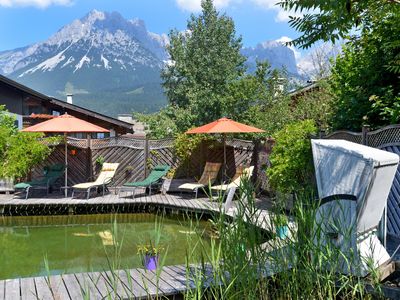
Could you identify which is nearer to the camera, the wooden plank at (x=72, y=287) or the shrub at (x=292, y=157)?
the wooden plank at (x=72, y=287)

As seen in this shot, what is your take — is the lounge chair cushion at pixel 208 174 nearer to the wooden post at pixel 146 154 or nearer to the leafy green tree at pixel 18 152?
the wooden post at pixel 146 154

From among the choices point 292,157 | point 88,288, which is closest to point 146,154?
point 292,157

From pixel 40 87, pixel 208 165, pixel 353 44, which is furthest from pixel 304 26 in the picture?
pixel 40 87

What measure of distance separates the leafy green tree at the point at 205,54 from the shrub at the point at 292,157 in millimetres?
13088

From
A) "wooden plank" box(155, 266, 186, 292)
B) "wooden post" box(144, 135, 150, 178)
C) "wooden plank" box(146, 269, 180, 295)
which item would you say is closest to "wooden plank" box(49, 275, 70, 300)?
"wooden plank" box(146, 269, 180, 295)

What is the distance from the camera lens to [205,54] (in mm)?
25047

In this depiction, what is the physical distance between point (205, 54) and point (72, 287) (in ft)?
70.7

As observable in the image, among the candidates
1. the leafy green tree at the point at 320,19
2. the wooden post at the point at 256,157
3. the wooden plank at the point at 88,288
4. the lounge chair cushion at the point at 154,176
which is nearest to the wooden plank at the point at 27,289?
the wooden plank at the point at 88,288

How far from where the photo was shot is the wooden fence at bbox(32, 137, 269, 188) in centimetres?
1317

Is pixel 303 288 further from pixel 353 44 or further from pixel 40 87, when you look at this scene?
pixel 40 87

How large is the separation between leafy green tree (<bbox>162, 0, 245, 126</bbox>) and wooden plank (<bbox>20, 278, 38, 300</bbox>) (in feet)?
59.0

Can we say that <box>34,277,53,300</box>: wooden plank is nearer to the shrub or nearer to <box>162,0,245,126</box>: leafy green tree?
the shrub

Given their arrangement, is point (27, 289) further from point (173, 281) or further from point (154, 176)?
point (154, 176)

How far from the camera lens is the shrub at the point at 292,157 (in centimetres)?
869
